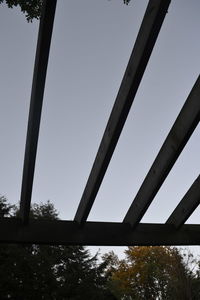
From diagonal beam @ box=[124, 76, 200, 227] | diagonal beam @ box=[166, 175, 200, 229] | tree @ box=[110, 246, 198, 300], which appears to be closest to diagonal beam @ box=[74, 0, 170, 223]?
diagonal beam @ box=[124, 76, 200, 227]

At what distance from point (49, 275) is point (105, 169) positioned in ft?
39.9

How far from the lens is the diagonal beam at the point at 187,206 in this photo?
2945mm

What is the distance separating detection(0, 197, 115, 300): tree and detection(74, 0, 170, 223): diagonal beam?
11.2m

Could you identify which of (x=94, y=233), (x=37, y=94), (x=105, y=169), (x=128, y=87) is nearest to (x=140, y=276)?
(x=94, y=233)

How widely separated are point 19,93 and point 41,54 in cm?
210

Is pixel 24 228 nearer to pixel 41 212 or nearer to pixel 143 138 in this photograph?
pixel 143 138

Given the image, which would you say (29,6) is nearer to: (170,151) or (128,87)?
(128,87)

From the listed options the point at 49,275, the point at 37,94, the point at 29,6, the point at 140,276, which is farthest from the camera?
the point at 140,276

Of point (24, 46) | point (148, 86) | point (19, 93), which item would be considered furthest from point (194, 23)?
point (19, 93)

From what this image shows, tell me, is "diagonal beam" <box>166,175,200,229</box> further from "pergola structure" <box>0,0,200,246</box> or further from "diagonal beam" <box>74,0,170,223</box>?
"diagonal beam" <box>74,0,170,223</box>

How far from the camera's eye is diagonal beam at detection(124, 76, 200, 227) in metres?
2.26

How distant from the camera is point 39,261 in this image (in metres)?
13.4

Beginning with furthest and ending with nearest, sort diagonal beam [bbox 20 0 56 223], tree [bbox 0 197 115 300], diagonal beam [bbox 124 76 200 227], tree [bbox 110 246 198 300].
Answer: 1. tree [bbox 110 246 198 300]
2. tree [bbox 0 197 115 300]
3. diagonal beam [bbox 124 76 200 227]
4. diagonal beam [bbox 20 0 56 223]

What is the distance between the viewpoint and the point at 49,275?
43.1 ft
